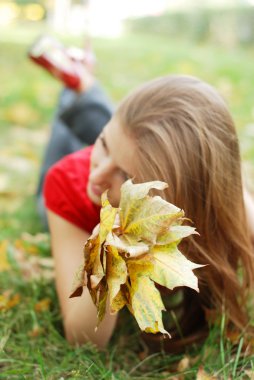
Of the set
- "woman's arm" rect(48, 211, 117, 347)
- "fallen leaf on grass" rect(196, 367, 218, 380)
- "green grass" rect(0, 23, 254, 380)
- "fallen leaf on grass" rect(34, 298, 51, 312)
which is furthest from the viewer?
"fallen leaf on grass" rect(34, 298, 51, 312)

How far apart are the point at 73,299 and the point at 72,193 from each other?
34cm

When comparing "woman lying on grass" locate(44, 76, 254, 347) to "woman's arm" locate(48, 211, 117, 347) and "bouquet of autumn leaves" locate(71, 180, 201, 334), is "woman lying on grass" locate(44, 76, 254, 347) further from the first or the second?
"bouquet of autumn leaves" locate(71, 180, 201, 334)

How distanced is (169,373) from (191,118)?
60cm

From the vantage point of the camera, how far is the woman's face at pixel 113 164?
46.9 inches

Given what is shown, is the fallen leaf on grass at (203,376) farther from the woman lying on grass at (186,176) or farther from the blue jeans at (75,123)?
the blue jeans at (75,123)

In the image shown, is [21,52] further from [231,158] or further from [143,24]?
[143,24]

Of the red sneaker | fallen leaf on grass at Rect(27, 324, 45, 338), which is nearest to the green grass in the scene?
fallen leaf on grass at Rect(27, 324, 45, 338)

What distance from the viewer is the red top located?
1.47 m

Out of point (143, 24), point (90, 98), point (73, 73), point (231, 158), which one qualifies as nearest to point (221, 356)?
point (231, 158)

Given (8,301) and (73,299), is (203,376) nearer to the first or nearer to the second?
(73,299)

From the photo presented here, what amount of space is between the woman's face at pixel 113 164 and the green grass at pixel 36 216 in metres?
0.38

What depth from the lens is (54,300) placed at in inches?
60.1

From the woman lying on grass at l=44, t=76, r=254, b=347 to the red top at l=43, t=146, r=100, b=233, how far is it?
0.16ft

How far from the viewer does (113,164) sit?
1.21 m
